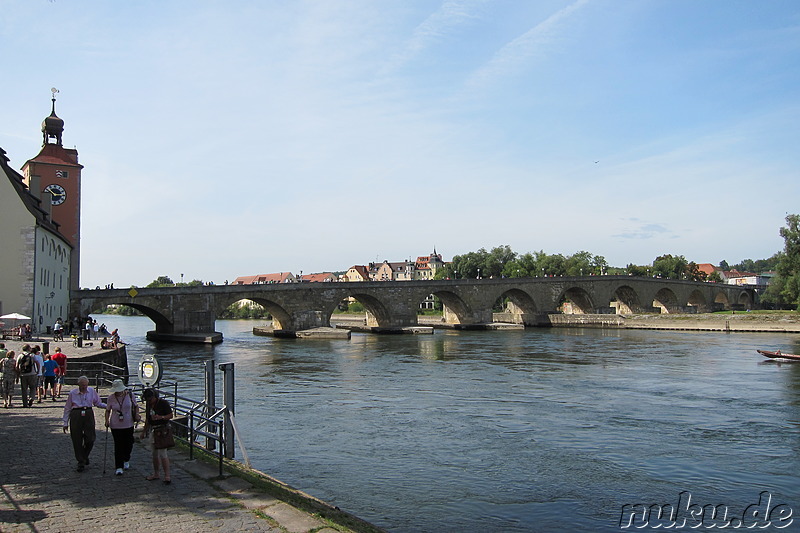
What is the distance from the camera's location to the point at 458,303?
71.9m

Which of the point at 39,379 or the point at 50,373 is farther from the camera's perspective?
the point at 39,379

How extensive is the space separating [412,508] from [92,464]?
4.86 meters

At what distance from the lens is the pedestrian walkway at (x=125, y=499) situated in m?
6.71

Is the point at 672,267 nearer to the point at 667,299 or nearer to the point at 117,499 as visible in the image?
the point at 667,299

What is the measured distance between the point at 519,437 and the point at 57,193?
3839 centimetres

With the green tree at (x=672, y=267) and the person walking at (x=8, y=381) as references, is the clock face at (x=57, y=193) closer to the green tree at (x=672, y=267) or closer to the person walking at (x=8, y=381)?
the person walking at (x=8, y=381)

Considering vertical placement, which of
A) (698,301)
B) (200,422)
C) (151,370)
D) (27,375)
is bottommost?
(200,422)

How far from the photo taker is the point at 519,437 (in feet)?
52.0

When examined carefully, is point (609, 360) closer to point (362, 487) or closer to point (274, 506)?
point (362, 487)

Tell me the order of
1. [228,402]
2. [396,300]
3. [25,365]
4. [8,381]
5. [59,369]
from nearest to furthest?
1. [228,402]
2. [25,365]
3. [8,381]
4. [59,369]
5. [396,300]

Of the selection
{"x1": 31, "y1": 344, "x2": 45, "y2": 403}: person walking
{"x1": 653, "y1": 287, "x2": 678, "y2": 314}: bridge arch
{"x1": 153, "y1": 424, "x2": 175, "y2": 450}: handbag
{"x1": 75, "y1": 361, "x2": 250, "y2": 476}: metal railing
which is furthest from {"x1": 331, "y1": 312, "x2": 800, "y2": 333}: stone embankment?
{"x1": 153, "y1": 424, "x2": 175, "y2": 450}: handbag

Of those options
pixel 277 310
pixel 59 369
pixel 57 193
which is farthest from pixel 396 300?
pixel 59 369

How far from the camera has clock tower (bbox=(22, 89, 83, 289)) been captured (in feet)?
139

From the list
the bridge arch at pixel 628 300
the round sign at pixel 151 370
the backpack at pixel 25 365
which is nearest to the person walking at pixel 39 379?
the backpack at pixel 25 365
